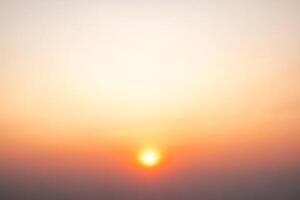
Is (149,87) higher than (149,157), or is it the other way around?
(149,157)

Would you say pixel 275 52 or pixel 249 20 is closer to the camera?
pixel 249 20

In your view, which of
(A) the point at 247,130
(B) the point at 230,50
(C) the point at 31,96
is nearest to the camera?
(B) the point at 230,50

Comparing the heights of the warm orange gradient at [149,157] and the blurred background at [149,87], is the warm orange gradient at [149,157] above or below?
above

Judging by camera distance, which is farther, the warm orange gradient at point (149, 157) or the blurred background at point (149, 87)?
the warm orange gradient at point (149, 157)

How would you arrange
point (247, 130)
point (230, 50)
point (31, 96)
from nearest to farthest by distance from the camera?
point (230, 50) < point (31, 96) < point (247, 130)

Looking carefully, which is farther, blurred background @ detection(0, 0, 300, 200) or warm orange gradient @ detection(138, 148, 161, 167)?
warm orange gradient @ detection(138, 148, 161, 167)

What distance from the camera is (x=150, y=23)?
281 cm

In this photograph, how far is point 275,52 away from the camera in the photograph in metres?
3.25

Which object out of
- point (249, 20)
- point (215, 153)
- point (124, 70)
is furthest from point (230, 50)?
point (215, 153)

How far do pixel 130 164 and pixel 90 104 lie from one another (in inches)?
96.7

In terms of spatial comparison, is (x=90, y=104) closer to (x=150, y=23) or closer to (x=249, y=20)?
(x=150, y=23)

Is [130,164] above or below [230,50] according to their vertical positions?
above

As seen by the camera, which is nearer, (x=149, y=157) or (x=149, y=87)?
(x=149, y=87)

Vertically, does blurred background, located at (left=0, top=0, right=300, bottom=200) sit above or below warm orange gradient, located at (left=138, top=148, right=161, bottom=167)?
below
